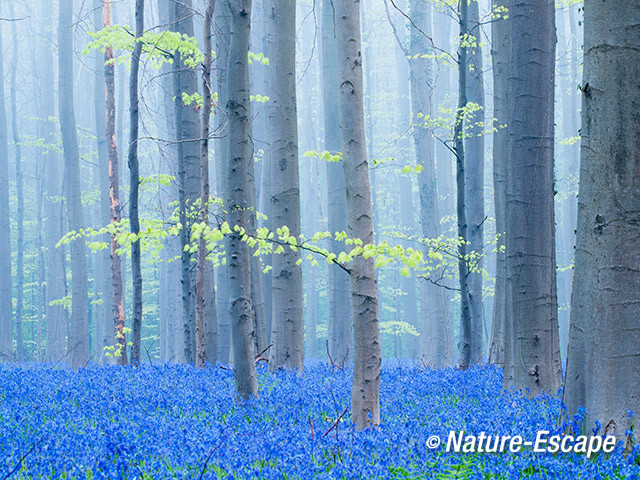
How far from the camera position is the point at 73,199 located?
18.8 metres

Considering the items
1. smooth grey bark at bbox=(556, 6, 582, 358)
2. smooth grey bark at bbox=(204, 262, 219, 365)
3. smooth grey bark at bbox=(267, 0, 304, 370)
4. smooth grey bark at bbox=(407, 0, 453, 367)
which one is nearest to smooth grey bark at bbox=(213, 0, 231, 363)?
smooth grey bark at bbox=(204, 262, 219, 365)

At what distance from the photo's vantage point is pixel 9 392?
6.51 meters

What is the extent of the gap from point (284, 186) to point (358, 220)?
392cm

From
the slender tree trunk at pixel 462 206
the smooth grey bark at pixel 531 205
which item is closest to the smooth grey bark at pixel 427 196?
the slender tree trunk at pixel 462 206

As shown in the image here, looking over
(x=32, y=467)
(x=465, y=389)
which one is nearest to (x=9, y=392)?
(x=32, y=467)

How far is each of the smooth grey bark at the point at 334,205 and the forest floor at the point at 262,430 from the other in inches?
313

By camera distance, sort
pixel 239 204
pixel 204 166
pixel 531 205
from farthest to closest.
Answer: pixel 204 166, pixel 531 205, pixel 239 204

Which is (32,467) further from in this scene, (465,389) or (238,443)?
(465,389)

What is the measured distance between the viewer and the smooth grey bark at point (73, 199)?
17.5 meters

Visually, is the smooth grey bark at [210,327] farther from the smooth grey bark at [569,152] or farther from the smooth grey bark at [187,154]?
the smooth grey bark at [569,152]

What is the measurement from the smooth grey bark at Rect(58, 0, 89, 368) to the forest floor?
10.6 metres

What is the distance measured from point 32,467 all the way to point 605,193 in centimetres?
417

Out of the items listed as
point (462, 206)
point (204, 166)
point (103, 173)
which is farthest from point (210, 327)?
point (103, 173)

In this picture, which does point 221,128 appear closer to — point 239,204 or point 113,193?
point 113,193
